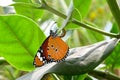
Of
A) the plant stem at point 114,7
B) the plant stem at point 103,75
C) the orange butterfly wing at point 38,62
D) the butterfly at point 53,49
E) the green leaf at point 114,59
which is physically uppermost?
the plant stem at point 114,7

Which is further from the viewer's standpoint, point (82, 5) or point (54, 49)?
point (82, 5)

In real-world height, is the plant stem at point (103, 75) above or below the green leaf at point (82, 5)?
below

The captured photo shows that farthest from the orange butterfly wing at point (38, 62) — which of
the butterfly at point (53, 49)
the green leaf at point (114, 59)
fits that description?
the green leaf at point (114, 59)

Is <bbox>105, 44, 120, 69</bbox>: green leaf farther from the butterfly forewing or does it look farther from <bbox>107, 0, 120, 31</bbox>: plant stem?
the butterfly forewing

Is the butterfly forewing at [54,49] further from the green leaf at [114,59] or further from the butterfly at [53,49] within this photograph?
the green leaf at [114,59]

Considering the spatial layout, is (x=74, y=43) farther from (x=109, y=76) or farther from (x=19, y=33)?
(x=19, y=33)

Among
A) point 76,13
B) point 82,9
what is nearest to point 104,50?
point 76,13

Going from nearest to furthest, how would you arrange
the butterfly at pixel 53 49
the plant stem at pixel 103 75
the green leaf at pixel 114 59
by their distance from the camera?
1. the butterfly at pixel 53 49
2. the plant stem at pixel 103 75
3. the green leaf at pixel 114 59

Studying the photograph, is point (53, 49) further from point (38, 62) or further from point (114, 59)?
point (114, 59)

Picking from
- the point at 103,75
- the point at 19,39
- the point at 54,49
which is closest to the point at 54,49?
the point at 54,49

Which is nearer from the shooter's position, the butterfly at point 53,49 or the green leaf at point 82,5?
the butterfly at point 53,49
